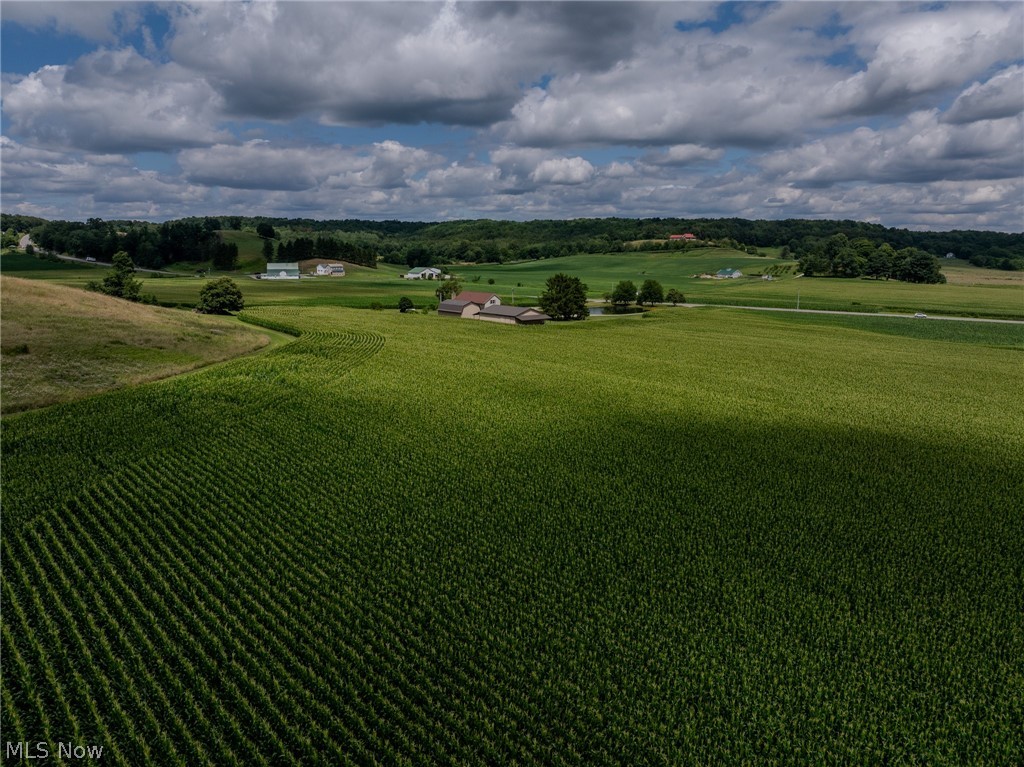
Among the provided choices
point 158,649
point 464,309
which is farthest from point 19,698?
point 464,309

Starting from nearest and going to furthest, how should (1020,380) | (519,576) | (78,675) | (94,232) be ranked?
(78,675), (519,576), (1020,380), (94,232)

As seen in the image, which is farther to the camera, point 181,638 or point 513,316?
point 513,316

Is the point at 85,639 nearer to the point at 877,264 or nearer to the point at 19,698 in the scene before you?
the point at 19,698

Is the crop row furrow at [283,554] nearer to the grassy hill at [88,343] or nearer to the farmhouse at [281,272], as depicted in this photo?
the grassy hill at [88,343]

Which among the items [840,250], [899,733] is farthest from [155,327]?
[840,250]

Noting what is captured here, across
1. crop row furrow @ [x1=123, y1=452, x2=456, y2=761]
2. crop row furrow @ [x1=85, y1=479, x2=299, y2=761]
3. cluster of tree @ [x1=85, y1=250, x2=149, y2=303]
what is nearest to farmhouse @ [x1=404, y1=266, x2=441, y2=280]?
cluster of tree @ [x1=85, y1=250, x2=149, y2=303]

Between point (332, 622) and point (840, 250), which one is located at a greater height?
point (840, 250)

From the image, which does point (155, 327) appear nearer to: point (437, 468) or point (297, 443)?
point (297, 443)
